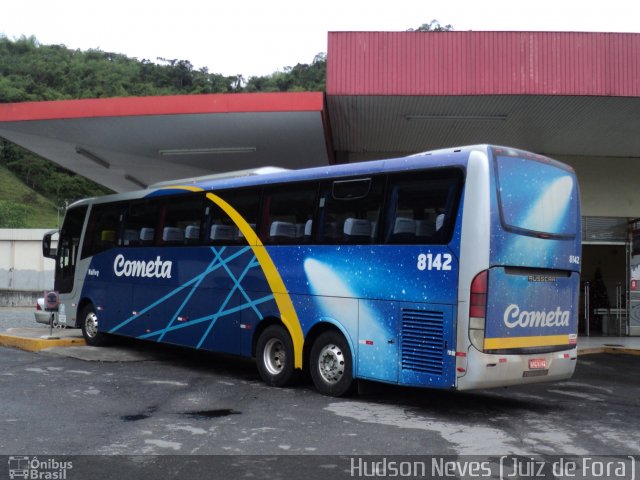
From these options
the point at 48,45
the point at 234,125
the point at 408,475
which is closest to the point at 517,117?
the point at 234,125

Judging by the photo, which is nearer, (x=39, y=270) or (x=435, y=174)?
(x=435, y=174)

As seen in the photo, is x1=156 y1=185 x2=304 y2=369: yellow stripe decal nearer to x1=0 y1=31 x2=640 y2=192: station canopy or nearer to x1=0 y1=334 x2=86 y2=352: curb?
x1=0 y1=334 x2=86 y2=352: curb

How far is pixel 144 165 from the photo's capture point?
24.5m

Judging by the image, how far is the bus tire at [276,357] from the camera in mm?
10094

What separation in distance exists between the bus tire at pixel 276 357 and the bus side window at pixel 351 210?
5.31 feet

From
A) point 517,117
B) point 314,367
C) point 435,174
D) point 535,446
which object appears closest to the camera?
point 535,446

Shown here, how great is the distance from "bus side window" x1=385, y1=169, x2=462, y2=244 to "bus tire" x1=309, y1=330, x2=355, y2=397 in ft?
5.29

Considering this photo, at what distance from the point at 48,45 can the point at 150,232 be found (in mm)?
131346

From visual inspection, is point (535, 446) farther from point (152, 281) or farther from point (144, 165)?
point (144, 165)

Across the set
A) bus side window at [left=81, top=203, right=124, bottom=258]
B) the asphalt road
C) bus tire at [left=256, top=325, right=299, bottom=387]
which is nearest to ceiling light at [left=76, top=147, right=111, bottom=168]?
bus side window at [left=81, top=203, right=124, bottom=258]

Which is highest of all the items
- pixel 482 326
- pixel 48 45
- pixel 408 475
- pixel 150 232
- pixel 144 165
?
pixel 48 45

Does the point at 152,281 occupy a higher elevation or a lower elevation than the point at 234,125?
lower

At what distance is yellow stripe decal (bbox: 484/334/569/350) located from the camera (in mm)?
8031

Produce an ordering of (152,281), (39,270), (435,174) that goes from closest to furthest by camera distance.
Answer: (435,174) < (152,281) < (39,270)
